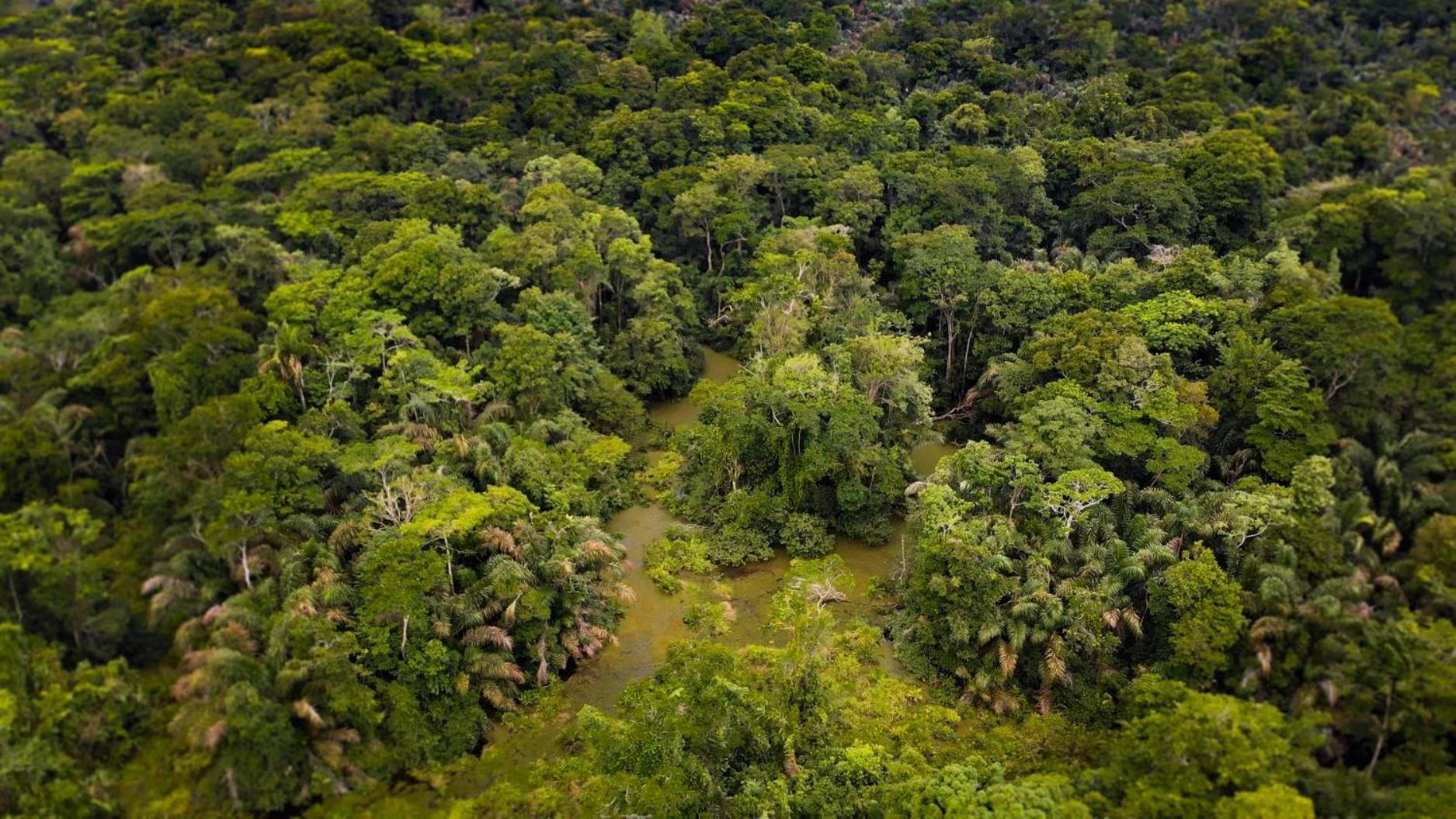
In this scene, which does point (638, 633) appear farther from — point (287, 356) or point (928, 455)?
point (287, 356)

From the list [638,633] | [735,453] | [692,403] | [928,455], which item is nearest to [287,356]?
[638,633]

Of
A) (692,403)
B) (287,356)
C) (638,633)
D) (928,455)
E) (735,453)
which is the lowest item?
(638,633)

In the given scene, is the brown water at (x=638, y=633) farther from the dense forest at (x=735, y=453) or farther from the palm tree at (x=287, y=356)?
the palm tree at (x=287, y=356)

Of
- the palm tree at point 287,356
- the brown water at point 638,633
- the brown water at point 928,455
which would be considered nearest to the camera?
the brown water at point 638,633

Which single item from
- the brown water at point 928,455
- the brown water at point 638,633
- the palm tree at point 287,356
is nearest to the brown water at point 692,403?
the brown water at point 638,633

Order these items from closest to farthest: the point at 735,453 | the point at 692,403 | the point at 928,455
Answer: the point at 735,453, the point at 928,455, the point at 692,403

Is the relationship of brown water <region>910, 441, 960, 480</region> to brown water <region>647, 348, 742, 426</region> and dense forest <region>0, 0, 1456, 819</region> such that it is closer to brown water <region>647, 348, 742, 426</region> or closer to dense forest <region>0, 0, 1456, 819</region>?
dense forest <region>0, 0, 1456, 819</region>

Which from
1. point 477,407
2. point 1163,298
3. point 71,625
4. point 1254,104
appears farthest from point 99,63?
point 1254,104

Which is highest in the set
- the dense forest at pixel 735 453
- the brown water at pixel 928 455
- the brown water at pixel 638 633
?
the dense forest at pixel 735 453
